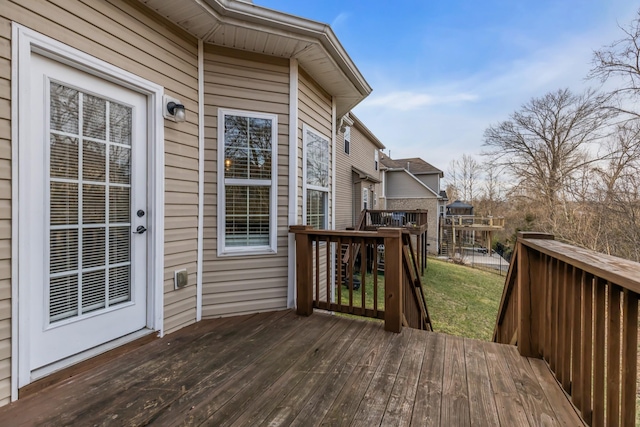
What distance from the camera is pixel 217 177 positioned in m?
2.90

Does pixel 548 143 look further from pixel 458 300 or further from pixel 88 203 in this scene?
pixel 88 203

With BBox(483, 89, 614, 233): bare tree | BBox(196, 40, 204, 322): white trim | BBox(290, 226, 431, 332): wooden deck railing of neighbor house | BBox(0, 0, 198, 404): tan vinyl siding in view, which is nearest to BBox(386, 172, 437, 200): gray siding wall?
BBox(483, 89, 614, 233): bare tree

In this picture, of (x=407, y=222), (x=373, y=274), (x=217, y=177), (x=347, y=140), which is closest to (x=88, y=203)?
(x=217, y=177)

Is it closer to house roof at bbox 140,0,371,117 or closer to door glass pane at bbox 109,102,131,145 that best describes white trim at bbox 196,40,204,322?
house roof at bbox 140,0,371,117

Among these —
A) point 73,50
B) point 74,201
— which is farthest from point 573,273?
point 73,50

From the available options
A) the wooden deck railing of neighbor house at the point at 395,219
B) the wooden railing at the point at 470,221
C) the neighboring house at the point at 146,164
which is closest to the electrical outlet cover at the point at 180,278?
the neighboring house at the point at 146,164

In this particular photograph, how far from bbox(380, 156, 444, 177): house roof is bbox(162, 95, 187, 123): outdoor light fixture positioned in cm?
1593

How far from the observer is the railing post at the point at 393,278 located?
2.51m

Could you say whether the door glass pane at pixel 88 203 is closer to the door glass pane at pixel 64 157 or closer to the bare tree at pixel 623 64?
the door glass pane at pixel 64 157

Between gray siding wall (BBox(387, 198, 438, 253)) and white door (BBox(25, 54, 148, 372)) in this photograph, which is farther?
gray siding wall (BBox(387, 198, 438, 253))

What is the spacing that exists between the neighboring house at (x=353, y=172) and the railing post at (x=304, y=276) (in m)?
6.97

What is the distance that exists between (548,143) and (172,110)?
17522 mm

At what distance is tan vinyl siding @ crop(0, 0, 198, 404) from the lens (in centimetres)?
158

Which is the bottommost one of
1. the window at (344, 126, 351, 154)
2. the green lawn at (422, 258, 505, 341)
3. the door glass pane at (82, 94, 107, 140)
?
the green lawn at (422, 258, 505, 341)
